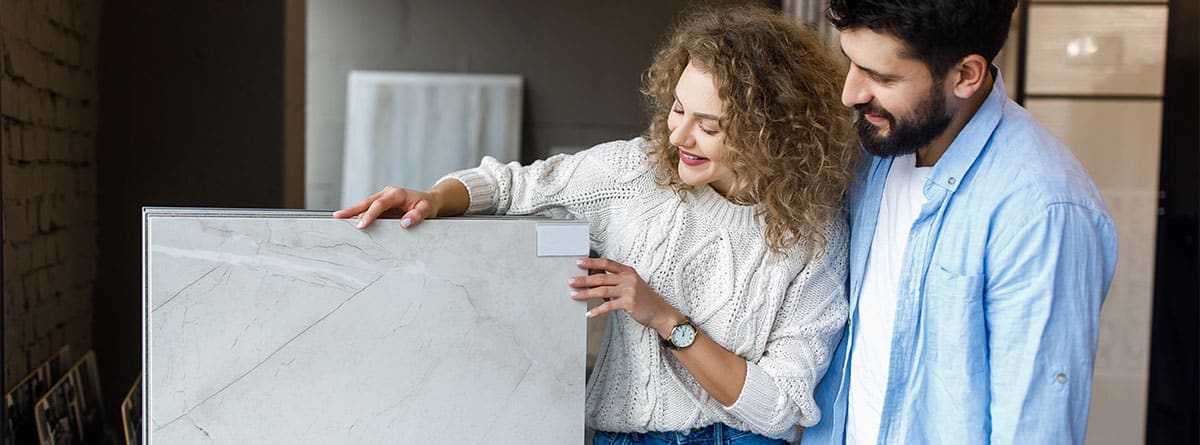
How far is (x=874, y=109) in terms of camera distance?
145 centimetres

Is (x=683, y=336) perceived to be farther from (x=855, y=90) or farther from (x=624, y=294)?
(x=855, y=90)

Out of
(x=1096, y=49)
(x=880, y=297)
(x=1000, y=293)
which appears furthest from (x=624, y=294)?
(x=1096, y=49)

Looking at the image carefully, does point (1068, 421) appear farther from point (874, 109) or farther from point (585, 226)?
point (585, 226)

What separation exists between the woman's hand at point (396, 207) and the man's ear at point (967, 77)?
0.78 m

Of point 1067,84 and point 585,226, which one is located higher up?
point 1067,84

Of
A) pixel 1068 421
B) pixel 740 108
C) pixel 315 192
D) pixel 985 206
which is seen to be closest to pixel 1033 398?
pixel 1068 421

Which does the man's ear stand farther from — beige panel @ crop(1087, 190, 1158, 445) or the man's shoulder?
beige panel @ crop(1087, 190, 1158, 445)

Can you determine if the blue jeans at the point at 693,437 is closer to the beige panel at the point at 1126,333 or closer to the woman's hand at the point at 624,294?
the woman's hand at the point at 624,294

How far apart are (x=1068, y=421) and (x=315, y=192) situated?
5.17 meters

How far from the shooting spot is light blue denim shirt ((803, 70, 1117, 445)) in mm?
1312

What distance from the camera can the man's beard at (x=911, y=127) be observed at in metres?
1.43

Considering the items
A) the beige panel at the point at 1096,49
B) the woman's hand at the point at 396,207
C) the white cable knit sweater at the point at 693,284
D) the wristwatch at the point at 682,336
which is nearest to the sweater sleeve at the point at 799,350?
the white cable knit sweater at the point at 693,284

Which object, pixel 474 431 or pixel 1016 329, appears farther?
pixel 474 431

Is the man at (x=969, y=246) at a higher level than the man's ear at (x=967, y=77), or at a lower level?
lower
